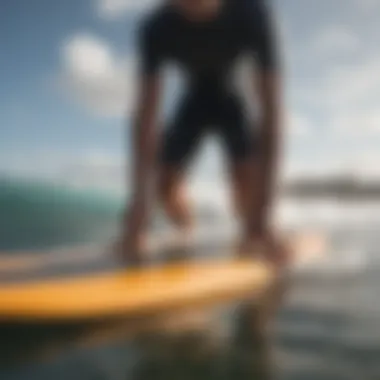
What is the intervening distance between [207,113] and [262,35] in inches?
6.4

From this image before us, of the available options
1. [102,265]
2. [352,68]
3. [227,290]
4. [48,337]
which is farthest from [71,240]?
[352,68]

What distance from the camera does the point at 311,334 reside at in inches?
49.1

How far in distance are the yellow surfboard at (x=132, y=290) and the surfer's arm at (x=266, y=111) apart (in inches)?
3.7

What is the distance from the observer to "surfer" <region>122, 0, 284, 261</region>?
50.0 inches

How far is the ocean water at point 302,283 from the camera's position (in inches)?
47.9

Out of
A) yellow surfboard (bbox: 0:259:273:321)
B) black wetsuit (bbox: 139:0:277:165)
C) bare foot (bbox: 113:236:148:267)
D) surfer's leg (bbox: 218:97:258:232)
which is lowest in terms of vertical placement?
yellow surfboard (bbox: 0:259:273:321)

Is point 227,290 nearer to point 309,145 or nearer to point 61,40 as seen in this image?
point 309,145

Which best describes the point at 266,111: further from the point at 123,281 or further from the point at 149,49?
the point at 123,281

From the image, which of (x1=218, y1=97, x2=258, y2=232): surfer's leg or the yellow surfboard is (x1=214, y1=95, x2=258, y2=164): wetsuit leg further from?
the yellow surfboard

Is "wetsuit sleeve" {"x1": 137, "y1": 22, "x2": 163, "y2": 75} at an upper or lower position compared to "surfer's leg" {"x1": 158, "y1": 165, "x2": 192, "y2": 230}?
upper

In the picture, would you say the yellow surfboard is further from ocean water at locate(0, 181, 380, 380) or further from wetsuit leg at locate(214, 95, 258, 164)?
wetsuit leg at locate(214, 95, 258, 164)

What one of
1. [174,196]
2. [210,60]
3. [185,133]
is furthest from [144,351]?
[210,60]

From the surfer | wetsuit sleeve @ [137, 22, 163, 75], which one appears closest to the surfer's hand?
the surfer

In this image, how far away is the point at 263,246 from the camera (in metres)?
1.28
